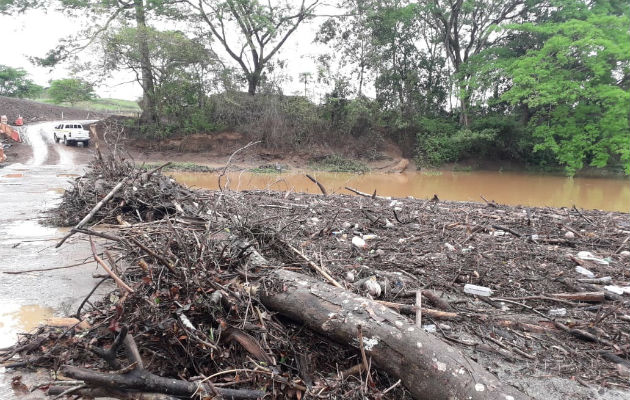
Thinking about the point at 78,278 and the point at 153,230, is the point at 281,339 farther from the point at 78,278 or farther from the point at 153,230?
the point at 78,278

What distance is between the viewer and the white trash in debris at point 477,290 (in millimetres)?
3323

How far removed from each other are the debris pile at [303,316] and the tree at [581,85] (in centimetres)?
1603

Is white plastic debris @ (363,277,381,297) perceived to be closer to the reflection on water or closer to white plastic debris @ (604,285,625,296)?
white plastic debris @ (604,285,625,296)

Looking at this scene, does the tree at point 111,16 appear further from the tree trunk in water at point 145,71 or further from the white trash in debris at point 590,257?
the white trash in debris at point 590,257

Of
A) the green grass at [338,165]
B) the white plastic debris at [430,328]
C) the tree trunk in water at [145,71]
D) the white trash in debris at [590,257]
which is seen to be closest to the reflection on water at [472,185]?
the green grass at [338,165]

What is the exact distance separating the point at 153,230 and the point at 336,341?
1.47 m

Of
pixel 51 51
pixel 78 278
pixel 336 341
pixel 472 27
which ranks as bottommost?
pixel 78 278

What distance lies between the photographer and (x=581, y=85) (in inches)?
662

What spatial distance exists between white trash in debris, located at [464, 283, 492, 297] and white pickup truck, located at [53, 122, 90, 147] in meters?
23.3

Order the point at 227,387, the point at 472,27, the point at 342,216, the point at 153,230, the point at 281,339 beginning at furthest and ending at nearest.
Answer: the point at 472,27 → the point at 342,216 → the point at 153,230 → the point at 281,339 → the point at 227,387

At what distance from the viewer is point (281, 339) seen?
2.16 m

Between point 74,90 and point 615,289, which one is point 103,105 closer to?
point 74,90

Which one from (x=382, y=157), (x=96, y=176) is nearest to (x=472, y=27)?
(x=382, y=157)

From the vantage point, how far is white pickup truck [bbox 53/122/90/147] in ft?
67.6
